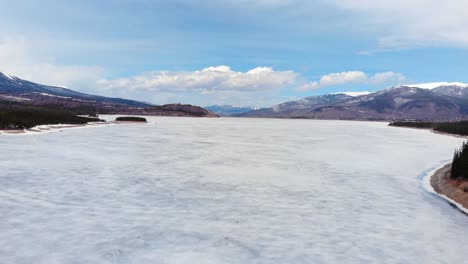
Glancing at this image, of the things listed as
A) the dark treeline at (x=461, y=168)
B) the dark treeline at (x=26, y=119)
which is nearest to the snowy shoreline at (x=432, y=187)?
the dark treeline at (x=461, y=168)

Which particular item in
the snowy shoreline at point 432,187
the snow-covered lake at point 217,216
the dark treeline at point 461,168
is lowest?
the snow-covered lake at point 217,216

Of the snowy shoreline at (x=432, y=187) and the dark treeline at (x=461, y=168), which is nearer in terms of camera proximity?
the snowy shoreline at (x=432, y=187)

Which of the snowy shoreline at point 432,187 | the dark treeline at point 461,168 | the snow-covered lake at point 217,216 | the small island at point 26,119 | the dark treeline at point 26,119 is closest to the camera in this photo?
the snow-covered lake at point 217,216

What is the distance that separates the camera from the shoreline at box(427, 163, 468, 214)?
1534 cm

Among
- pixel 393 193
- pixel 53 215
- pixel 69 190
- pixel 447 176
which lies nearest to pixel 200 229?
pixel 53 215

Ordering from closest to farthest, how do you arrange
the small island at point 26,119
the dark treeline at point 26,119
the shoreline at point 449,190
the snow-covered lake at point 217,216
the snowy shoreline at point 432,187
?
1. the snow-covered lake at point 217,216
2. the snowy shoreline at point 432,187
3. the shoreline at point 449,190
4. the small island at point 26,119
5. the dark treeline at point 26,119

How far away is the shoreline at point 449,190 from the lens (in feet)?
50.3

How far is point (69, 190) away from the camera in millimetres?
15469

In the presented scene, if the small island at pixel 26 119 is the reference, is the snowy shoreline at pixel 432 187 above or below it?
below

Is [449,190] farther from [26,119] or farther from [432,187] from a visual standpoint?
[26,119]

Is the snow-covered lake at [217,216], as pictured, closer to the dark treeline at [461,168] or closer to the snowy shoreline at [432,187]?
the snowy shoreline at [432,187]

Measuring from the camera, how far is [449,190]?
58.3ft

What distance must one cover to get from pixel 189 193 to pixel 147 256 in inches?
275

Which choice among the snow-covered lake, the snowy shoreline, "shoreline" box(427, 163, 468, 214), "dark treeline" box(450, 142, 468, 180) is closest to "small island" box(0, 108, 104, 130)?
the snow-covered lake
